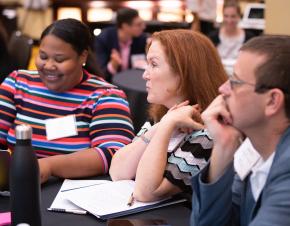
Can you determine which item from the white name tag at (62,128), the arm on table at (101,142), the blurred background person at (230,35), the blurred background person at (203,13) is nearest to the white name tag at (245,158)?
the arm on table at (101,142)

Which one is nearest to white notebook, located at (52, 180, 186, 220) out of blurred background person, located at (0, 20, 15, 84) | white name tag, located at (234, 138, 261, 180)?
white name tag, located at (234, 138, 261, 180)

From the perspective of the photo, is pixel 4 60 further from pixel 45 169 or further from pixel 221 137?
pixel 221 137

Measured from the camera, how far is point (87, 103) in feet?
7.14

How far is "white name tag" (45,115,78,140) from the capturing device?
2150 millimetres

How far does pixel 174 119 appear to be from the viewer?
1.64m

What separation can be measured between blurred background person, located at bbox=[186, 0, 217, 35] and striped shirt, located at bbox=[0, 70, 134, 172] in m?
3.73

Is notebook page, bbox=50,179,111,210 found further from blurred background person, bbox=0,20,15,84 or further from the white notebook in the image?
blurred background person, bbox=0,20,15,84

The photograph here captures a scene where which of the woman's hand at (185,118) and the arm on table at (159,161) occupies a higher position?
the woman's hand at (185,118)

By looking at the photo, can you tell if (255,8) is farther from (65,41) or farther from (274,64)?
(274,64)

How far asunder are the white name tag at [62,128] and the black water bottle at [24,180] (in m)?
0.85

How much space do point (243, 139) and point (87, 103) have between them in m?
0.93

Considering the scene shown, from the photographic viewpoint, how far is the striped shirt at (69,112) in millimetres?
2111

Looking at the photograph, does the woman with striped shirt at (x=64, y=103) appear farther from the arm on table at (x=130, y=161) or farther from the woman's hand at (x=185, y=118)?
the woman's hand at (x=185, y=118)

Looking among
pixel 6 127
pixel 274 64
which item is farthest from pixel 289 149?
pixel 6 127
